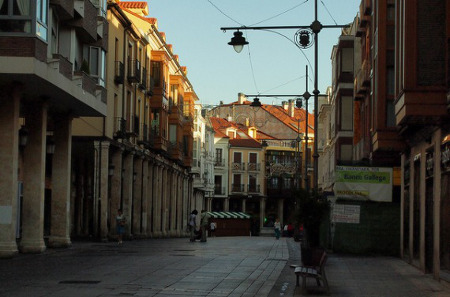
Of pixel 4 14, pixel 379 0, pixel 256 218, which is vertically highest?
pixel 379 0

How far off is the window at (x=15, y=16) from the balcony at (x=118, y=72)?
22.5m

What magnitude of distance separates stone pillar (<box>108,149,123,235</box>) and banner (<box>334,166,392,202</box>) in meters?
16.7

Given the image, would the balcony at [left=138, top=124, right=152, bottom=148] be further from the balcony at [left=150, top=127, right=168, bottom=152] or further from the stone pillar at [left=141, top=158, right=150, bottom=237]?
the balcony at [left=150, top=127, right=168, bottom=152]

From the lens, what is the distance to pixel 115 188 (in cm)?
4916

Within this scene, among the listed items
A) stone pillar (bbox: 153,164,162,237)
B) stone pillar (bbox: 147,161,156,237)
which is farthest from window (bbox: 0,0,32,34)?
stone pillar (bbox: 153,164,162,237)

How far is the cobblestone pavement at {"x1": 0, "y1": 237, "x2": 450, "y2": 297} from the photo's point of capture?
16922 millimetres

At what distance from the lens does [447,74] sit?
2159cm

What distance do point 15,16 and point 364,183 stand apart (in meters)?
15.3

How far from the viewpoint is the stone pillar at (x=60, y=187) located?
34688 mm

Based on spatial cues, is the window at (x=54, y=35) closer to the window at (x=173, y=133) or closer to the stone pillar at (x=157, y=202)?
the stone pillar at (x=157, y=202)

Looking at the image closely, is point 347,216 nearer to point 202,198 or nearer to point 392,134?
point 392,134

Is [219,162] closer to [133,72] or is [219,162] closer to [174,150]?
[174,150]

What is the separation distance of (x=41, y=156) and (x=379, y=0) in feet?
45.5

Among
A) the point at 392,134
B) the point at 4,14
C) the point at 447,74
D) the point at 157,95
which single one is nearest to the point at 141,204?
the point at 157,95
